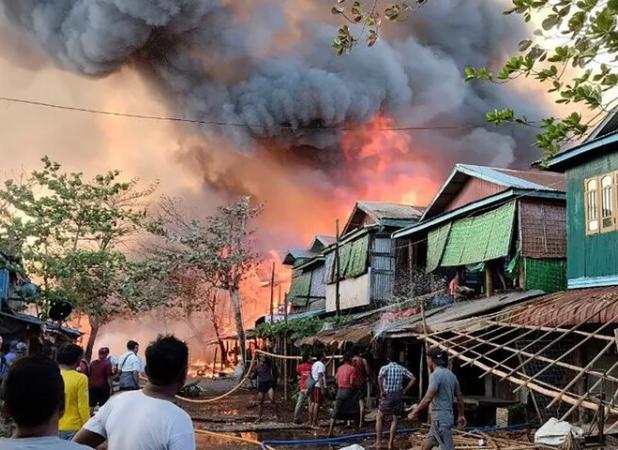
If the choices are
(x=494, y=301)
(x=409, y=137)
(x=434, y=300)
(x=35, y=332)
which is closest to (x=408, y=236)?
(x=434, y=300)

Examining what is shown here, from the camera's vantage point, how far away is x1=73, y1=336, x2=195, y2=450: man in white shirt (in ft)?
9.79

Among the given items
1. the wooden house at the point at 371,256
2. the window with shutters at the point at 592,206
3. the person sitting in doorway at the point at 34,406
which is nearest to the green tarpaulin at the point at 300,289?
the wooden house at the point at 371,256

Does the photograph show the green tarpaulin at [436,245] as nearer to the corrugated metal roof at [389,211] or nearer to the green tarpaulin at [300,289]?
the corrugated metal roof at [389,211]

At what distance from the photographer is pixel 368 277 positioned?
880 inches

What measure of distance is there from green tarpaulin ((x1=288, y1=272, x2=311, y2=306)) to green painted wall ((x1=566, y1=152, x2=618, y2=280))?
1799 cm

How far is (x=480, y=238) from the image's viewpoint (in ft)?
55.2

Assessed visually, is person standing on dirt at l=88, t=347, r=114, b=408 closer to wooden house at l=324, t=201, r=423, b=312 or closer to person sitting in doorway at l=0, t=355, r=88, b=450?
person sitting in doorway at l=0, t=355, r=88, b=450

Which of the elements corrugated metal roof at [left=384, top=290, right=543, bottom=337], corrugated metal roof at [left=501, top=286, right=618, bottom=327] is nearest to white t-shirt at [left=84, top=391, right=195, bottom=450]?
corrugated metal roof at [left=501, top=286, right=618, bottom=327]

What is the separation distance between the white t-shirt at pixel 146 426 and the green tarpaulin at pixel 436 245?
52.1 feet

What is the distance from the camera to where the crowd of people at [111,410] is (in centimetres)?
240

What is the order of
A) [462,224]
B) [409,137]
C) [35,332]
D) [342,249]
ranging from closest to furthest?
1. [462,224]
2. [342,249]
3. [35,332]
4. [409,137]

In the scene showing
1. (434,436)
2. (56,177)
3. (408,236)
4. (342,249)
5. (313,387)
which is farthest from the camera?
(342,249)

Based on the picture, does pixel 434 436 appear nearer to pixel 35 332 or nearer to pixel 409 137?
pixel 35 332

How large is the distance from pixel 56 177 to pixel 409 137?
24.7 metres
